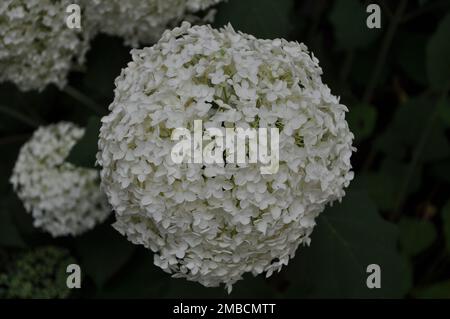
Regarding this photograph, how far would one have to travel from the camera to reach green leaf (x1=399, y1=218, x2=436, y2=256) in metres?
2.80

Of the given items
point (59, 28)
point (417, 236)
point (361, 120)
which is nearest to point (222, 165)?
point (59, 28)

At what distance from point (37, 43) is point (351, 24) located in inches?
51.1

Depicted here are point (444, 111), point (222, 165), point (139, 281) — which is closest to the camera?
point (222, 165)

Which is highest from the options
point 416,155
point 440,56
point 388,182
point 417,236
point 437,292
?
point 440,56

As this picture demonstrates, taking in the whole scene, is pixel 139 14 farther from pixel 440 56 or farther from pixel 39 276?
pixel 440 56

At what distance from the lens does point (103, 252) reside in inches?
95.0

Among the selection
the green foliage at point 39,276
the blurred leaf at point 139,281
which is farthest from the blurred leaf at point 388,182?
the green foliage at point 39,276

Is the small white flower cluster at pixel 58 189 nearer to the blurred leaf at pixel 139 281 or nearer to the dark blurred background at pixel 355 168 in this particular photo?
the dark blurred background at pixel 355 168

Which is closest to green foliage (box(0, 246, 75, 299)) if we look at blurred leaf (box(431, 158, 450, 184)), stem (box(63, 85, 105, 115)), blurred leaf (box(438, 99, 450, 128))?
stem (box(63, 85, 105, 115))

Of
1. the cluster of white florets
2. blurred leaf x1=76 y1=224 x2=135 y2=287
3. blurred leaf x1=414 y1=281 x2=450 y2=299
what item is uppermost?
the cluster of white florets

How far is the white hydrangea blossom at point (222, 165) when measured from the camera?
151cm

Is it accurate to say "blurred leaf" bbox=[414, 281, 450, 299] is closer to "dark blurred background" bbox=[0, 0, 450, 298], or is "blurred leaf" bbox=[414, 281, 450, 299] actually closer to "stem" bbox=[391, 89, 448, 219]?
"dark blurred background" bbox=[0, 0, 450, 298]

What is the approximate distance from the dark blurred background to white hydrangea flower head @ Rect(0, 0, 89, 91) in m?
0.26
